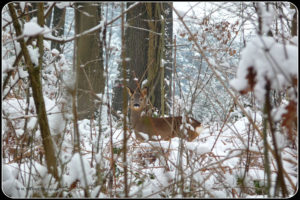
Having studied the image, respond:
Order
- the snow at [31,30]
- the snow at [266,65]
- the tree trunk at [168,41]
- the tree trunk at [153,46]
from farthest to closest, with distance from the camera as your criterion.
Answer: the tree trunk at [168,41] → the tree trunk at [153,46] → the snow at [31,30] → the snow at [266,65]

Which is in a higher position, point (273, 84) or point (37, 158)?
point (273, 84)

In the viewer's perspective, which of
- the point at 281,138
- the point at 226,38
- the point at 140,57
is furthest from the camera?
the point at 140,57

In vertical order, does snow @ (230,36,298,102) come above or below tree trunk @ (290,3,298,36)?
below

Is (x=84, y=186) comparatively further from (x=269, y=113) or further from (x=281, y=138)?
(x=281, y=138)

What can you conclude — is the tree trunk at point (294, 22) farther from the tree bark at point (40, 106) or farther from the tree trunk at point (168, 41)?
the tree bark at point (40, 106)

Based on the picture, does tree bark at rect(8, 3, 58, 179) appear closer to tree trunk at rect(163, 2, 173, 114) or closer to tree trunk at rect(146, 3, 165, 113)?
tree trunk at rect(146, 3, 165, 113)

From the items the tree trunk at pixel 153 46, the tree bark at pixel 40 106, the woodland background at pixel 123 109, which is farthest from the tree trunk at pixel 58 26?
the tree trunk at pixel 153 46

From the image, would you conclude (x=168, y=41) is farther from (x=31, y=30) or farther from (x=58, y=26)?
(x=31, y=30)

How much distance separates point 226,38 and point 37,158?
2.25 metres

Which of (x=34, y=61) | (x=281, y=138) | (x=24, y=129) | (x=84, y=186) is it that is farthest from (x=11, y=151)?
(x=281, y=138)

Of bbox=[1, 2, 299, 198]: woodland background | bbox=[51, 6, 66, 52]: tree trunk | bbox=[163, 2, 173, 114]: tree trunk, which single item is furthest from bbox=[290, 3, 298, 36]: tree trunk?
bbox=[51, 6, 66, 52]: tree trunk

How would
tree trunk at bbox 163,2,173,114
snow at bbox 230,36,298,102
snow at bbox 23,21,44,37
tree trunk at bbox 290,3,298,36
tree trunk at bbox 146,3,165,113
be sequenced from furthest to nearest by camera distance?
tree trunk at bbox 163,2,173,114, tree trunk at bbox 146,3,165,113, tree trunk at bbox 290,3,298,36, snow at bbox 23,21,44,37, snow at bbox 230,36,298,102

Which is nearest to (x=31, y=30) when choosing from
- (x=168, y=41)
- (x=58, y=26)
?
(x=58, y=26)

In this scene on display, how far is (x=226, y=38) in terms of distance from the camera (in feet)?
10.3
